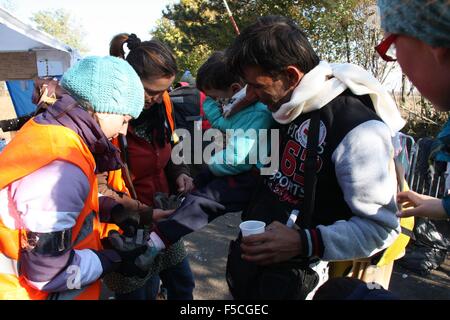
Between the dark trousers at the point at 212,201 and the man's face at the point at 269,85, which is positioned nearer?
the man's face at the point at 269,85

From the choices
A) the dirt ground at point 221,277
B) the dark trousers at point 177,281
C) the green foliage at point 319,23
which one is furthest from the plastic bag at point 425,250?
the green foliage at point 319,23

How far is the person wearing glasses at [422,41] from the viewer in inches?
32.9

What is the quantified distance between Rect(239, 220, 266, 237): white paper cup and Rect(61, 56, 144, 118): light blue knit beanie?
2.40ft

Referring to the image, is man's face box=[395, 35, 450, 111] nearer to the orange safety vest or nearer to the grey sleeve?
the grey sleeve

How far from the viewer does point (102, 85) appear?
1.64 meters

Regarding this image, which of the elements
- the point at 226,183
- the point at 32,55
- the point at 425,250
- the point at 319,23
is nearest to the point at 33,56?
the point at 32,55

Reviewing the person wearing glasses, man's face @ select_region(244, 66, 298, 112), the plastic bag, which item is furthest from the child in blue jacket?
the plastic bag

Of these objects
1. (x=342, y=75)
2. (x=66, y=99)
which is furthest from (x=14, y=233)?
(x=342, y=75)

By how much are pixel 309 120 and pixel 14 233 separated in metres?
1.18

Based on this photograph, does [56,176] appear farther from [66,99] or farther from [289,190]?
[289,190]

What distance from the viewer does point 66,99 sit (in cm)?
158

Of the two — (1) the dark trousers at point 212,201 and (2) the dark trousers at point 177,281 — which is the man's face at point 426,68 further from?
(2) the dark trousers at point 177,281

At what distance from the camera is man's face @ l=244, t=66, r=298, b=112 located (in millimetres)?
1566

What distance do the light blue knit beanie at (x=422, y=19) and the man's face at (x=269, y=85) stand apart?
651 millimetres
